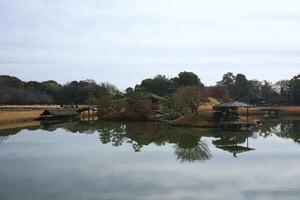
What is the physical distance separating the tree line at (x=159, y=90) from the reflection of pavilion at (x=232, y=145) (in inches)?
1409

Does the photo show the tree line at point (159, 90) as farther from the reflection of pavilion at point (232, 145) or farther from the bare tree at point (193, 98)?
the reflection of pavilion at point (232, 145)

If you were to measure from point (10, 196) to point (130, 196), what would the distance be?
3.27 metres

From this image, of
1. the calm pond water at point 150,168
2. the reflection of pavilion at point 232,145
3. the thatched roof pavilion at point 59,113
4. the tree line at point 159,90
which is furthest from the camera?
the tree line at point 159,90

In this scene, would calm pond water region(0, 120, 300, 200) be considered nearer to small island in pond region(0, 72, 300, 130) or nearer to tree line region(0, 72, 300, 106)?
small island in pond region(0, 72, 300, 130)

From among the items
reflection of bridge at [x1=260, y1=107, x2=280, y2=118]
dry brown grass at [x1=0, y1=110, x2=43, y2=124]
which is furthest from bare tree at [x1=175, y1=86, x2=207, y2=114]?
dry brown grass at [x1=0, y1=110, x2=43, y2=124]

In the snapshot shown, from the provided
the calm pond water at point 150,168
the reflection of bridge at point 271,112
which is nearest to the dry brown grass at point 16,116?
the calm pond water at point 150,168

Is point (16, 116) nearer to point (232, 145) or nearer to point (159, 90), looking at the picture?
point (232, 145)

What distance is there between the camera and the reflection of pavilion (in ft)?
64.6

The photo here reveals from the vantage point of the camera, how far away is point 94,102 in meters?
54.3

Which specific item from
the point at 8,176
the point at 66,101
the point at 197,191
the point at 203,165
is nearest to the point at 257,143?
the point at 203,165

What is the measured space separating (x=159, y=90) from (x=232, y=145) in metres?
44.4

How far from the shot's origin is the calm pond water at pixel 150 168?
36.6ft

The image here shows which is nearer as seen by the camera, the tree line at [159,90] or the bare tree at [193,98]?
the bare tree at [193,98]

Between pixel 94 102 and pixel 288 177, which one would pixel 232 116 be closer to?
pixel 288 177
